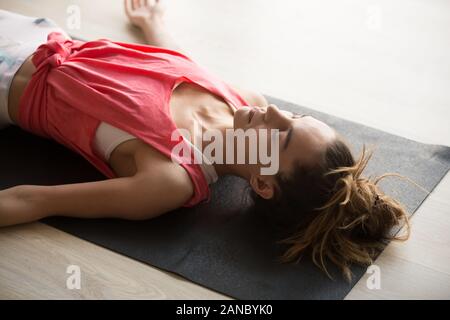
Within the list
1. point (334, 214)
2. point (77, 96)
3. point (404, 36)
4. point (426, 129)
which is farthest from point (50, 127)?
point (404, 36)

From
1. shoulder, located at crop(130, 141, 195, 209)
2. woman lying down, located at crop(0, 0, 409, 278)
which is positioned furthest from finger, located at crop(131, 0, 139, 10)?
shoulder, located at crop(130, 141, 195, 209)

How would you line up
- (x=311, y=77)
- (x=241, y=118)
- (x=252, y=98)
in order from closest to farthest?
1. (x=241, y=118)
2. (x=252, y=98)
3. (x=311, y=77)

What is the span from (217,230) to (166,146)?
0.24 m

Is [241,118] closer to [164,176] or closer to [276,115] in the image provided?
[276,115]

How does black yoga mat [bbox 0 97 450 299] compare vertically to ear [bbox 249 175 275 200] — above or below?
below

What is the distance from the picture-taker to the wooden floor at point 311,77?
61.9 inches

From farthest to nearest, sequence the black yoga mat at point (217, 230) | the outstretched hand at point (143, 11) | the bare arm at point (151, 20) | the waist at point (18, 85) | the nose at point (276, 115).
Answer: the outstretched hand at point (143, 11) < the bare arm at point (151, 20) < the waist at point (18, 85) < the nose at point (276, 115) < the black yoga mat at point (217, 230)

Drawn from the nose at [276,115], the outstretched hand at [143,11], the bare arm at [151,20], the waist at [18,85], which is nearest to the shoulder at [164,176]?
the nose at [276,115]

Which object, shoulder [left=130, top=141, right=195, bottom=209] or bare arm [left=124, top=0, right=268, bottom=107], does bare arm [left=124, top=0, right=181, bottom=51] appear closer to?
bare arm [left=124, top=0, right=268, bottom=107]

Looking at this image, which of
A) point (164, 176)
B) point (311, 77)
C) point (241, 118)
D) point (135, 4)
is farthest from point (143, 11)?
point (164, 176)

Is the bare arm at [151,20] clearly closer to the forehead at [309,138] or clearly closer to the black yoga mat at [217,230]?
the black yoga mat at [217,230]

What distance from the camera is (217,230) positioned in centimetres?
170

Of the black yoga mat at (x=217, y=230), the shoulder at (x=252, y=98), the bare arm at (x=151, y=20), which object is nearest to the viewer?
the black yoga mat at (x=217, y=230)

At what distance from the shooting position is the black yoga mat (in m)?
1.57
